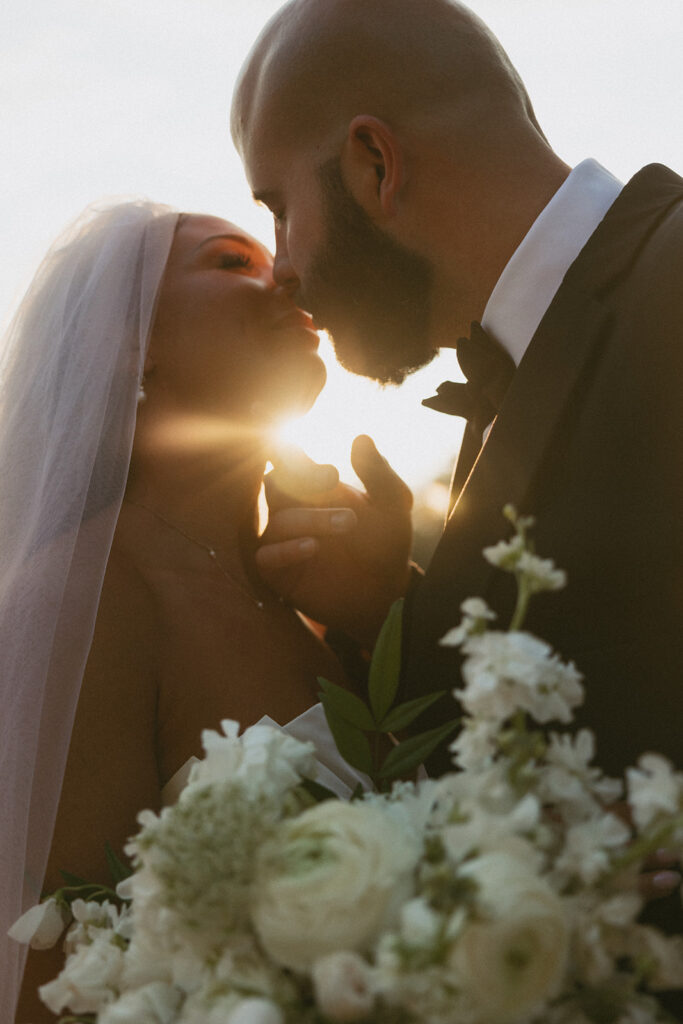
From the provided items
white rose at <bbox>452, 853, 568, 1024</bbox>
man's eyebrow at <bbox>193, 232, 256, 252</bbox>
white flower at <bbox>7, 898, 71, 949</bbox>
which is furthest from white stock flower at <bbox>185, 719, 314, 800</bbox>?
man's eyebrow at <bbox>193, 232, 256, 252</bbox>

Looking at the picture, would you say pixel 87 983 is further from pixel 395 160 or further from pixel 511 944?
pixel 395 160

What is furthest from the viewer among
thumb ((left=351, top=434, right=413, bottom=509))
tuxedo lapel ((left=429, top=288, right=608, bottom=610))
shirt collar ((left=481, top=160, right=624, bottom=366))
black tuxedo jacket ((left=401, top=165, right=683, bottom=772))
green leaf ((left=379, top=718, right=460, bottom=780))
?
thumb ((left=351, top=434, right=413, bottom=509))

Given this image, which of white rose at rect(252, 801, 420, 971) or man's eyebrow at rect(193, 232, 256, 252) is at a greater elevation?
man's eyebrow at rect(193, 232, 256, 252)

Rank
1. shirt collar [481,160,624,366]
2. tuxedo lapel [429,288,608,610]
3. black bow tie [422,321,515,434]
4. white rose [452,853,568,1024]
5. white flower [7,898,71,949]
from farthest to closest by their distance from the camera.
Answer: black bow tie [422,321,515,434] → shirt collar [481,160,624,366] → tuxedo lapel [429,288,608,610] → white flower [7,898,71,949] → white rose [452,853,568,1024]

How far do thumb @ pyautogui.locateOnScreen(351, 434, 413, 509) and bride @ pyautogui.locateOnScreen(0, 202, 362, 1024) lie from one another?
0.96 ft

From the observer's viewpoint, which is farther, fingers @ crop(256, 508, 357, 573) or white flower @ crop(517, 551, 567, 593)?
fingers @ crop(256, 508, 357, 573)

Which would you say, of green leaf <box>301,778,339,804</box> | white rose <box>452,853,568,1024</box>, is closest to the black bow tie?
green leaf <box>301,778,339,804</box>

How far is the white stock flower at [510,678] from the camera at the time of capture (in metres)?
1.00

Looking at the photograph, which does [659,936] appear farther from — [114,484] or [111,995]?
[114,484]

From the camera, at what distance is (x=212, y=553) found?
3.18 meters

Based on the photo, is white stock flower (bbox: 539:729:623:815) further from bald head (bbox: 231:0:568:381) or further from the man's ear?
the man's ear

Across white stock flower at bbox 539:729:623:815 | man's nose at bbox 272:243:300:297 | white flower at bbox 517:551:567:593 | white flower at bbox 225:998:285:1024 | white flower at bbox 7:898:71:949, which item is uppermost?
man's nose at bbox 272:243:300:297

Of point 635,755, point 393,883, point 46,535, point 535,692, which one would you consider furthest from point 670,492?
point 46,535

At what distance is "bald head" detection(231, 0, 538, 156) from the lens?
3.11 m
